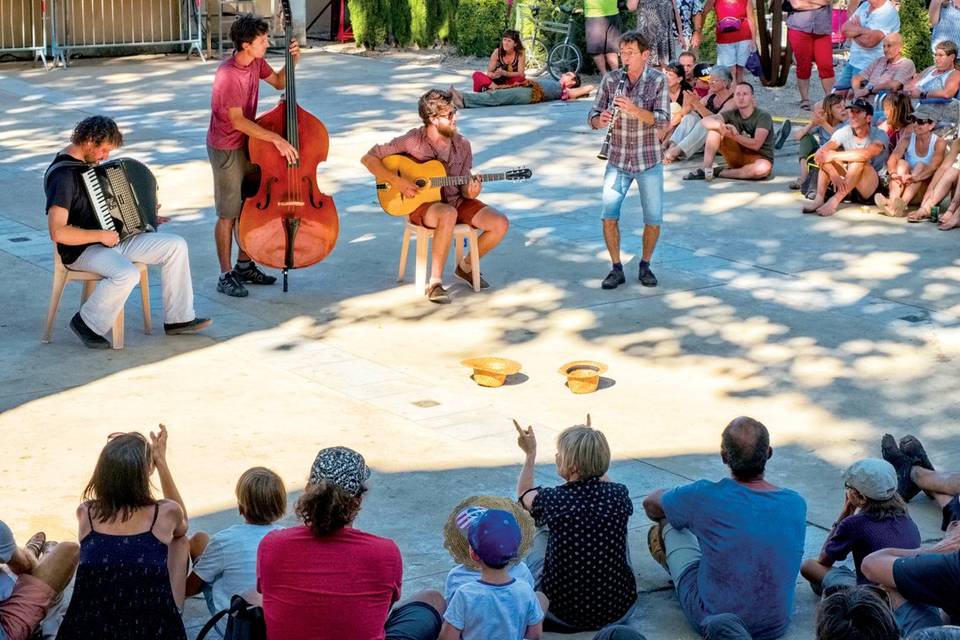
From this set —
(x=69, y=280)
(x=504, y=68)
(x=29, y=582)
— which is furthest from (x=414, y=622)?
(x=504, y=68)

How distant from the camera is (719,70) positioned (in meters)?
13.5

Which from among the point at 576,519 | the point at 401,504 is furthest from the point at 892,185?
the point at 576,519

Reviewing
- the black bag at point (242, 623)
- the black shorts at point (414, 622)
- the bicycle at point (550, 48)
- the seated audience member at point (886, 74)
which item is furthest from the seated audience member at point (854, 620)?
Result: the bicycle at point (550, 48)

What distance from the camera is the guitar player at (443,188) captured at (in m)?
9.18

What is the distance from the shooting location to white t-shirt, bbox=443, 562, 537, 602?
457cm

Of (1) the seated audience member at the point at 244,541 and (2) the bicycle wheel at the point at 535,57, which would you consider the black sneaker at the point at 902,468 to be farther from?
(2) the bicycle wheel at the point at 535,57

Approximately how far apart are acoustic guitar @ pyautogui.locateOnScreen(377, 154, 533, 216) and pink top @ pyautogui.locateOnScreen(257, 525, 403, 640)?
5046 millimetres

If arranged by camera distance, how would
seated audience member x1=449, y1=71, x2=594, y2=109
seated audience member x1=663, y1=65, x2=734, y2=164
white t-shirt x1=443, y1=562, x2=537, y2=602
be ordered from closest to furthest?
1. white t-shirt x1=443, y1=562, x2=537, y2=602
2. seated audience member x1=663, y1=65, x2=734, y2=164
3. seated audience member x1=449, y1=71, x2=594, y2=109

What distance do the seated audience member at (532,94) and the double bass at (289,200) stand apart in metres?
7.02

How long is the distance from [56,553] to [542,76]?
1426 cm

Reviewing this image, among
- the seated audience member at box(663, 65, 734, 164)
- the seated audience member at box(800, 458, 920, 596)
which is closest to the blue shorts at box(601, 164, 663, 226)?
the seated audience member at box(663, 65, 734, 164)

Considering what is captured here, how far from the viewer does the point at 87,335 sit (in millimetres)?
8203

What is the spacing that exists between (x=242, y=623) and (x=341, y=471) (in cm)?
54

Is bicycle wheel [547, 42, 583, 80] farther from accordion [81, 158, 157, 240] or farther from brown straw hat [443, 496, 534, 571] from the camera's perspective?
brown straw hat [443, 496, 534, 571]
